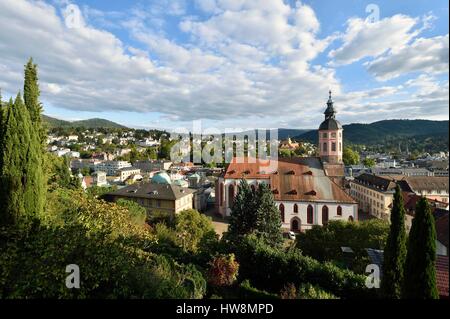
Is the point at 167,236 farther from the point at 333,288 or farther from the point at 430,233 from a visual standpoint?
the point at 430,233

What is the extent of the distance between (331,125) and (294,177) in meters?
9.79

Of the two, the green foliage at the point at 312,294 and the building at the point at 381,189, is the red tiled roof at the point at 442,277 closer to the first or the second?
the green foliage at the point at 312,294

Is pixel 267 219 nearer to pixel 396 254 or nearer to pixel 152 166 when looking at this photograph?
pixel 396 254

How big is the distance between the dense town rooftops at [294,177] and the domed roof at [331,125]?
5.18 meters

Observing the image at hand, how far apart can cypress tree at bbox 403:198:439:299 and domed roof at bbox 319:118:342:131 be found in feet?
102

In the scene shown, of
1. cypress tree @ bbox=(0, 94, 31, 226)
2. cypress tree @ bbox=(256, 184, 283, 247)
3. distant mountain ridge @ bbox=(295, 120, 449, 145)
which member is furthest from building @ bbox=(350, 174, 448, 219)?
distant mountain ridge @ bbox=(295, 120, 449, 145)

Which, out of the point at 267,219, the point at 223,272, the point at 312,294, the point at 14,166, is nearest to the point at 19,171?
the point at 14,166

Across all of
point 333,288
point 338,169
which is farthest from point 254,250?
point 338,169

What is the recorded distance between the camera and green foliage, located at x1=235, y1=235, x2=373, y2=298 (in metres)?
10.3

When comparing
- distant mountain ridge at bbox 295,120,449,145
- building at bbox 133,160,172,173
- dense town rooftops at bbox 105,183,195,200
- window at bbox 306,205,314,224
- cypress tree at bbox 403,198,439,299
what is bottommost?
window at bbox 306,205,314,224

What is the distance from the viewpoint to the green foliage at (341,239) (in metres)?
16.3

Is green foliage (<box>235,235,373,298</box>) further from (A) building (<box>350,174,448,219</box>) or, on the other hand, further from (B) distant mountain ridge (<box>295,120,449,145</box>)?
(B) distant mountain ridge (<box>295,120,449,145</box>)

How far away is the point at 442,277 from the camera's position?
7.65 m

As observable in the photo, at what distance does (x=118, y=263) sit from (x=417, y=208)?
7.97 meters
